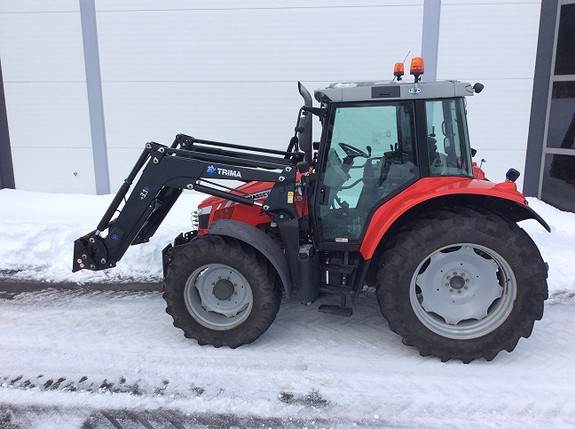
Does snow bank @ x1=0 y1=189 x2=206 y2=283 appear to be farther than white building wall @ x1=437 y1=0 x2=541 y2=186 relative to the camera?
No

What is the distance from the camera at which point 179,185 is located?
11.9 ft

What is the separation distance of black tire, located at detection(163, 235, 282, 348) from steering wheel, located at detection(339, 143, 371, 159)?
3.28 feet

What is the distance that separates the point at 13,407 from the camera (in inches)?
113

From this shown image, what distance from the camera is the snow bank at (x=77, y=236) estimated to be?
4902 mm

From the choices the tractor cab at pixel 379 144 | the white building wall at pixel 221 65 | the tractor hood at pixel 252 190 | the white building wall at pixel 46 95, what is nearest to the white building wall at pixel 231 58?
the white building wall at pixel 221 65

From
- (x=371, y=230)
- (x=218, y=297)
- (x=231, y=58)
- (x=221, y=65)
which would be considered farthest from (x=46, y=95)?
(x=371, y=230)

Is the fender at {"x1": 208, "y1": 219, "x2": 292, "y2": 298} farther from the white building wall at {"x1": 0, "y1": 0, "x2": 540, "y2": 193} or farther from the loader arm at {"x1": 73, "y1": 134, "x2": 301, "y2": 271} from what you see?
the white building wall at {"x1": 0, "y1": 0, "x2": 540, "y2": 193}

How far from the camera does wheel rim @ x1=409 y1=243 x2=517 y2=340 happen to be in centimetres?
332

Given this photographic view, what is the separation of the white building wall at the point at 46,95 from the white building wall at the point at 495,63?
6.02 metres

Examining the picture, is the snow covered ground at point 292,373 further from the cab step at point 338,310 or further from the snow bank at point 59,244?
the snow bank at point 59,244

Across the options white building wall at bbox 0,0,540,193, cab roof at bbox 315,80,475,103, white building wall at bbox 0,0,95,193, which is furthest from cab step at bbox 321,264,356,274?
white building wall at bbox 0,0,95,193

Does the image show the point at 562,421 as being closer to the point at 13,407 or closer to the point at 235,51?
the point at 13,407

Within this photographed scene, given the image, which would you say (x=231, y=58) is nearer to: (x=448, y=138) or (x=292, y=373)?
(x=448, y=138)

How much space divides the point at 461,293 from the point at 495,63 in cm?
511
